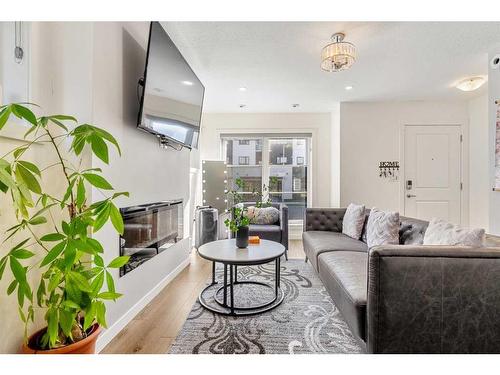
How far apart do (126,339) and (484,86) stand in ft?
17.3

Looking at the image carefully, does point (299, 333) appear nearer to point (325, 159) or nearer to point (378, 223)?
point (378, 223)

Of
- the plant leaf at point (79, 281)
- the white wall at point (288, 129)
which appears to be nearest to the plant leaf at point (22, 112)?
the plant leaf at point (79, 281)

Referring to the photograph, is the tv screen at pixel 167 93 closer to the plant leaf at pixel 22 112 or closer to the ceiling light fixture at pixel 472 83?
the plant leaf at pixel 22 112

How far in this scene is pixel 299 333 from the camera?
1790 mm

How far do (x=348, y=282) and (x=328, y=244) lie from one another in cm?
97

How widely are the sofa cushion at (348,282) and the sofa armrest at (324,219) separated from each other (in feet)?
3.62

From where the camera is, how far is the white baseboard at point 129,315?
64.6 inches

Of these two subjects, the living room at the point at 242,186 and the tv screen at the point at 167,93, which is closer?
the living room at the point at 242,186

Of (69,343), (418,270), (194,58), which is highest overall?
(194,58)

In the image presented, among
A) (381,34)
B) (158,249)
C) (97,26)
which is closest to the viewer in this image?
(97,26)

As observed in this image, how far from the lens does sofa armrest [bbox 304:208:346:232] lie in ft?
11.2

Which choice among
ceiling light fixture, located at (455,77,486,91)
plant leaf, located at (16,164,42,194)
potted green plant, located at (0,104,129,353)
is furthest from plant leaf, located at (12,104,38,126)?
ceiling light fixture, located at (455,77,486,91)

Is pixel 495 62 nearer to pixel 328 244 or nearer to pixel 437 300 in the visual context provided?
pixel 328 244

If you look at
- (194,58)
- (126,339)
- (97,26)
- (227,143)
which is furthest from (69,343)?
(227,143)
